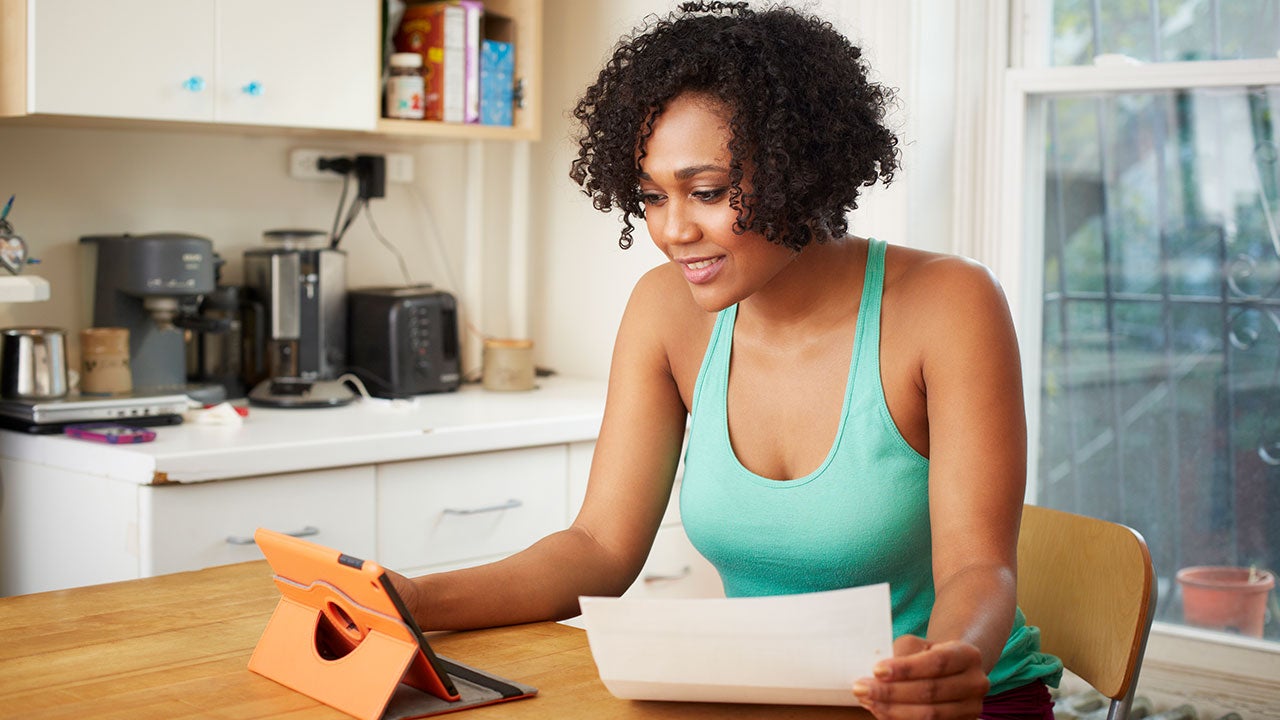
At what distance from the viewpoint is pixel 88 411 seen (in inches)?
88.0

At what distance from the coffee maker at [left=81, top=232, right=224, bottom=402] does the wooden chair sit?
1.57 metres

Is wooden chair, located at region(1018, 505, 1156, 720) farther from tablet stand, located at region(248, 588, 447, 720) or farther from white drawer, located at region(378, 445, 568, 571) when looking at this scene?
white drawer, located at region(378, 445, 568, 571)

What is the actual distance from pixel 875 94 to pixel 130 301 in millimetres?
1634

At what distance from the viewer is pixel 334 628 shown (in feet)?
3.62

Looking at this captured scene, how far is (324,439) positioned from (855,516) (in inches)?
44.1

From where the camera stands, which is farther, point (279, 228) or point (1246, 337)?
point (279, 228)

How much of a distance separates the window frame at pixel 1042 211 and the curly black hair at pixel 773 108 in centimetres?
137

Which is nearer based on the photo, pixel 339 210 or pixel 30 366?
pixel 30 366

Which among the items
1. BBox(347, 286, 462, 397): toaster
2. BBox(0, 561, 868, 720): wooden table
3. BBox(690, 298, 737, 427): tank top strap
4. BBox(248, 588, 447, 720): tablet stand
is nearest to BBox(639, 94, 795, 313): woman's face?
BBox(690, 298, 737, 427): tank top strap

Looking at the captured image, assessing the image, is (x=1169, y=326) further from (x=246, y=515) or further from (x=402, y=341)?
(x=246, y=515)

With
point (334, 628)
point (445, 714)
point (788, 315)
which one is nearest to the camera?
point (445, 714)

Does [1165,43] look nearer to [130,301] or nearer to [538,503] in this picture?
[538,503]

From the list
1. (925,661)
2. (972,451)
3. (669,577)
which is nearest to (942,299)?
(972,451)

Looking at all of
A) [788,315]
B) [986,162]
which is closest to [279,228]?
[986,162]
